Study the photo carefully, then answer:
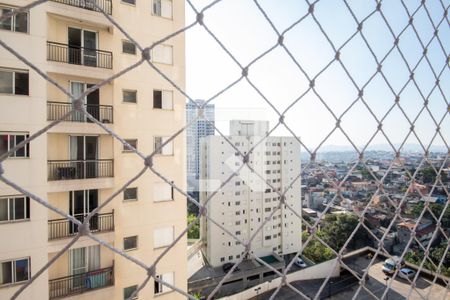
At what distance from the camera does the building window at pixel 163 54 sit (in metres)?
1.88

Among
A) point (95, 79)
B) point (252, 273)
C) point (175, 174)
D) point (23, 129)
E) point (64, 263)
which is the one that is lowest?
point (252, 273)

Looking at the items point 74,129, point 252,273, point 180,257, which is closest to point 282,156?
point 252,273

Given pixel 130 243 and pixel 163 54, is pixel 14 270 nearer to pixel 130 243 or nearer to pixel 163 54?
pixel 130 243

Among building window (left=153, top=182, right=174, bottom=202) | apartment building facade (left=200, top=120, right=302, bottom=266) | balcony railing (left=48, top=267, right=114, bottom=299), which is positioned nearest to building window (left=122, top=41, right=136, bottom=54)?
building window (left=153, top=182, right=174, bottom=202)

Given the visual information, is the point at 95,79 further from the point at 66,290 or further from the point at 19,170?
the point at 66,290

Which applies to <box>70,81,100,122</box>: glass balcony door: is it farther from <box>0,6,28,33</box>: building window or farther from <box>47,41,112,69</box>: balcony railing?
<box>0,6,28,33</box>: building window

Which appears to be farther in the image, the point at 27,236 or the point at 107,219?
the point at 107,219

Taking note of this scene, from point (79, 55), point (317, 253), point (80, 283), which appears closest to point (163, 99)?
point (79, 55)

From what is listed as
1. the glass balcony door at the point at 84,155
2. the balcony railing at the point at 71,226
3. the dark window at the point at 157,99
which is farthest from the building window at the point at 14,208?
the dark window at the point at 157,99

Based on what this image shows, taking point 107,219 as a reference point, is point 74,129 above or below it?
above

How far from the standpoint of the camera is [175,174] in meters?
1.95

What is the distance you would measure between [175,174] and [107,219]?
0.55 metres

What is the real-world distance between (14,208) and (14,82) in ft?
2.36

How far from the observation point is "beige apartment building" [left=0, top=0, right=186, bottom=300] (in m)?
1.54
